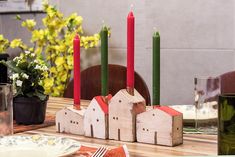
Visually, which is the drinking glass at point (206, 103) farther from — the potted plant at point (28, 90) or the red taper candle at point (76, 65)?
the potted plant at point (28, 90)

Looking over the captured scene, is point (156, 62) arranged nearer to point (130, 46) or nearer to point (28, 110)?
point (130, 46)

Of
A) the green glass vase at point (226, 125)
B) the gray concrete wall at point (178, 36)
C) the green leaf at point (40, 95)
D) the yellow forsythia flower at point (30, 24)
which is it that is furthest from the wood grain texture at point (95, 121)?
the yellow forsythia flower at point (30, 24)

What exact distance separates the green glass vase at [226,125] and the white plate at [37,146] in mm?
317

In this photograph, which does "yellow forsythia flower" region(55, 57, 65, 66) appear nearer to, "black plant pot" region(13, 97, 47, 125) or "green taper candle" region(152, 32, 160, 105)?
"black plant pot" region(13, 97, 47, 125)

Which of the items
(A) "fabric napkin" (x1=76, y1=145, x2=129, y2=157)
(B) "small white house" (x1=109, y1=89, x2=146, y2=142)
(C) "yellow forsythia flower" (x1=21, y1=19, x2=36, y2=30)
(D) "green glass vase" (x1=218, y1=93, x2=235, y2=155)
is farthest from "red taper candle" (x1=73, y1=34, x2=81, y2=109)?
(C) "yellow forsythia flower" (x1=21, y1=19, x2=36, y2=30)

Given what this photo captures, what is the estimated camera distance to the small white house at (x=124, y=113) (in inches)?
51.0

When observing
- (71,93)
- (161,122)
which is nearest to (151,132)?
(161,122)

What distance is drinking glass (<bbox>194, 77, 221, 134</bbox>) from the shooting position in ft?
4.78

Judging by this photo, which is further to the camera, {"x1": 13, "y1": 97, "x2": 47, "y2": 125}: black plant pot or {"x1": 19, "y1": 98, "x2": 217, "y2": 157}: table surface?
{"x1": 13, "y1": 97, "x2": 47, "y2": 125}: black plant pot

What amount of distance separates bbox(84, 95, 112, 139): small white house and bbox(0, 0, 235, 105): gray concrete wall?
160cm

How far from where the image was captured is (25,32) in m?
3.74

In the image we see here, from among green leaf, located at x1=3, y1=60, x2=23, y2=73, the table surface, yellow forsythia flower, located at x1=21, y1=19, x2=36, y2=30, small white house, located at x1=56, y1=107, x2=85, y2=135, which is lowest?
the table surface

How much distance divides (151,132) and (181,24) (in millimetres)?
1770

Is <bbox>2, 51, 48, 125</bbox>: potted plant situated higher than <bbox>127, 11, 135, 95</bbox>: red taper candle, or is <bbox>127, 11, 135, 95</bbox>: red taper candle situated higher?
<bbox>127, 11, 135, 95</bbox>: red taper candle
